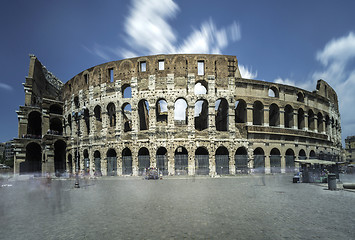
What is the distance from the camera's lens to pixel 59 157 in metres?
36.2

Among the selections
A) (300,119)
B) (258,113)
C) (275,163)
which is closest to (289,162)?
(275,163)

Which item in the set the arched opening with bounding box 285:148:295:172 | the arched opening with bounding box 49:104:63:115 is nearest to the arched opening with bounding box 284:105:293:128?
the arched opening with bounding box 285:148:295:172

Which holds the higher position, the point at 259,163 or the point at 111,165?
the point at 111,165

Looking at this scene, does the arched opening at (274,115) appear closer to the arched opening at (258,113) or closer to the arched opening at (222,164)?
the arched opening at (258,113)

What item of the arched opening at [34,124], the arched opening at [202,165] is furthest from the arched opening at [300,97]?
the arched opening at [34,124]

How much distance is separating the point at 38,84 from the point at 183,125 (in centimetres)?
2755

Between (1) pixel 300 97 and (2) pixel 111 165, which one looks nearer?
(2) pixel 111 165

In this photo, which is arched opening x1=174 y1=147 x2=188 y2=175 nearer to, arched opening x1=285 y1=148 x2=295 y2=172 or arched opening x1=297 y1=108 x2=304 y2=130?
arched opening x1=285 y1=148 x2=295 y2=172

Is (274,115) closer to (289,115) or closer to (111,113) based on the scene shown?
(289,115)

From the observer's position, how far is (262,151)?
28125 millimetres

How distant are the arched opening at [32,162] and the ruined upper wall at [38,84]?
7.38 m

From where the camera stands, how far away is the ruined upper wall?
34312 mm

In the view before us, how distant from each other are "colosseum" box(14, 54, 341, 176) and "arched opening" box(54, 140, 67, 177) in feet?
4.12

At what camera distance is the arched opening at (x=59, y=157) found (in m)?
34.1
